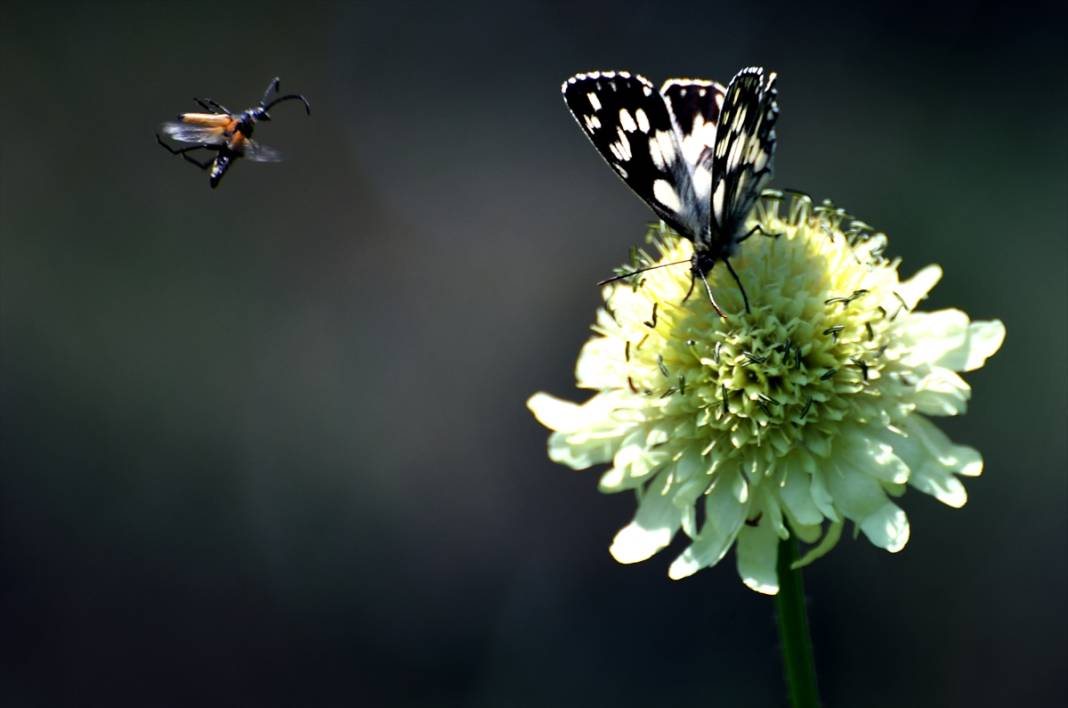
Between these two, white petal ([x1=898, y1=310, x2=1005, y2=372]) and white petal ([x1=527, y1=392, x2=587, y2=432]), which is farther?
white petal ([x1=527, y1=392, x2=587, y2=432])

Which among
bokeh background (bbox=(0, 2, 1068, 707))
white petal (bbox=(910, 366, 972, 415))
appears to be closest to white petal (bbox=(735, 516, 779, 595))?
white petal (bbox=(910, 366, 972, 415))

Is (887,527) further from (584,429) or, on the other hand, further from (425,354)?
(425,354)

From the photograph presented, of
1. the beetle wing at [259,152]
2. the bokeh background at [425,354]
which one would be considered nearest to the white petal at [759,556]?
the beetle wing at [259,152]

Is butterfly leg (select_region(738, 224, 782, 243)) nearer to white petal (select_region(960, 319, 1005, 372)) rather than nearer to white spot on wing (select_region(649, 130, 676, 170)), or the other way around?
white spot on wing (select_region(649, 130, 676, 170))

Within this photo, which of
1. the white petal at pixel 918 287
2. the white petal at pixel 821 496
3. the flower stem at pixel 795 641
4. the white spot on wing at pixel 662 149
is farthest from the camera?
the white petal at pixel 918 287

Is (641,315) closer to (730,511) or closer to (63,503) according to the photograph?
(730,511)

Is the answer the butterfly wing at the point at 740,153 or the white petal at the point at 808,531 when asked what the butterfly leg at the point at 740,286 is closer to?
the butterfly wing at the point at 740,153
